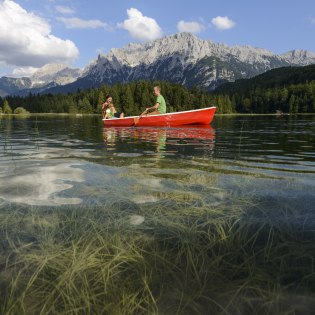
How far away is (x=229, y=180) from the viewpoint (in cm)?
695

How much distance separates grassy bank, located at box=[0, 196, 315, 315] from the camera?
101 inches

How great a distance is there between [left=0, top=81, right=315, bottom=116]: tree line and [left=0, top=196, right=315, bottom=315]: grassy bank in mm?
127422

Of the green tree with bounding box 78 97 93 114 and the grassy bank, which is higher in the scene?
the green tree with bounding box 78 97 93 114

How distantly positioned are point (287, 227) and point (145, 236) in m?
1.90

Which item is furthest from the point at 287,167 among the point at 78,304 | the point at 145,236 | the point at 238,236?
the point at 78,304

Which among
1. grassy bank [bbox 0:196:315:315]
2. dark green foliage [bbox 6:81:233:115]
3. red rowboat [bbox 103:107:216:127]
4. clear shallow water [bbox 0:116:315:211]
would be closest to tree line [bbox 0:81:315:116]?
dark green foliage [bbox 6:81:233:115]

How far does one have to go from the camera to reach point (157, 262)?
3146 millimetres

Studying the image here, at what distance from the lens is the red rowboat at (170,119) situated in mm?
27406

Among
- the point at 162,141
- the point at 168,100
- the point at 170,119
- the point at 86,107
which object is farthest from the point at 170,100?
the point at 162,141

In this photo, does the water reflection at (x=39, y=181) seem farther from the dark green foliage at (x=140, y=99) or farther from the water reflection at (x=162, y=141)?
the dark green foliage at (x=140, y=99)

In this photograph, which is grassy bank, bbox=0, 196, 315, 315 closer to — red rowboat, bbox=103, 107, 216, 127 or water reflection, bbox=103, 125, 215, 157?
water reflection, bbox=103, 125, 215, 157

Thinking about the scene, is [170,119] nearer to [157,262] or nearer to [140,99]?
[157,262]

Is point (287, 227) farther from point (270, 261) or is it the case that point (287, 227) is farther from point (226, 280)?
point (226, 280)

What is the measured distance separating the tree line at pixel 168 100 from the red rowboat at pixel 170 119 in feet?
335
